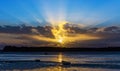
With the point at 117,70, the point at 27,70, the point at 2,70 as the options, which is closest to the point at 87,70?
the point at 117,70

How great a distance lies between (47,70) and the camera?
129 feet

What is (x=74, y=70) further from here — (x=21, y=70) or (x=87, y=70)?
(x=21, y=70)

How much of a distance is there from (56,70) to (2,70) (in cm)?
616

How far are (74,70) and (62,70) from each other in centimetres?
138

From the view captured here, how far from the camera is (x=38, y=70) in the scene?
3991cm

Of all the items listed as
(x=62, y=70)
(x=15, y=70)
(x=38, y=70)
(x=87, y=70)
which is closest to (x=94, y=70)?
(x=87, y=70)

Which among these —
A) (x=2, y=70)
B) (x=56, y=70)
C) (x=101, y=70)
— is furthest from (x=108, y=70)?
(x=2, y=70)

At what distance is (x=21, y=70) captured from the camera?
39.3 meters

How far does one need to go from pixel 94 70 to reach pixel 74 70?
2324mm

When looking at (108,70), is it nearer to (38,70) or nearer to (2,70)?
(38,70)

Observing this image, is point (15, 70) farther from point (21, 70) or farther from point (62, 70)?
point (62, 70)

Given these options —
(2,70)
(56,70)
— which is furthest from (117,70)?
(2,70)

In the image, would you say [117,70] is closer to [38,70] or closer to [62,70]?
[62,70]

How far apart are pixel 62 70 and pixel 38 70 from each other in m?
2.94
